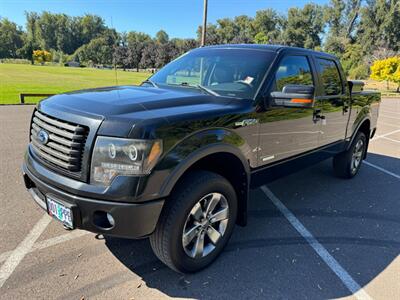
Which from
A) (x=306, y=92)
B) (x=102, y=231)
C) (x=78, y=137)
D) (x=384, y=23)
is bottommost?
(x=102, y=231)

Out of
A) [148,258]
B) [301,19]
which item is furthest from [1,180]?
[301,19]

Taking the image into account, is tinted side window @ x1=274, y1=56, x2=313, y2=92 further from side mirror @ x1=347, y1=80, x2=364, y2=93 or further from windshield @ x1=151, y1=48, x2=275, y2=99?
side mirror @ x1=347, y1=80, x2=364, y2=93

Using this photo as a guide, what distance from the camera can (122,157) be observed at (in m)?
2.15

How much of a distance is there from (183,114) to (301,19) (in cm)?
9869

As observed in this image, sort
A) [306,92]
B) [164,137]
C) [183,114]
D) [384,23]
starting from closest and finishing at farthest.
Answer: [164,137] < [183,114] < [306,92] < [384,23]

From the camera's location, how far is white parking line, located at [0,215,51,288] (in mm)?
2682

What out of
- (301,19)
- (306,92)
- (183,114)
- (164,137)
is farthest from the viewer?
(301,19)

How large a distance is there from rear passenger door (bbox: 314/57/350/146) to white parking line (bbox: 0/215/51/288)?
3494 millimetres

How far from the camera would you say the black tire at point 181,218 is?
2400 millimetres

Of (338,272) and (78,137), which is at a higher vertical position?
(78,137)

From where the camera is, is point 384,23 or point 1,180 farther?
point 384,23

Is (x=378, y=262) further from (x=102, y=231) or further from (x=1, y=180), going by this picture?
(x=1, y=180)

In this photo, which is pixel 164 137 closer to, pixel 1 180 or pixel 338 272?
pixel 338 272

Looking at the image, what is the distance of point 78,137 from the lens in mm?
2256
